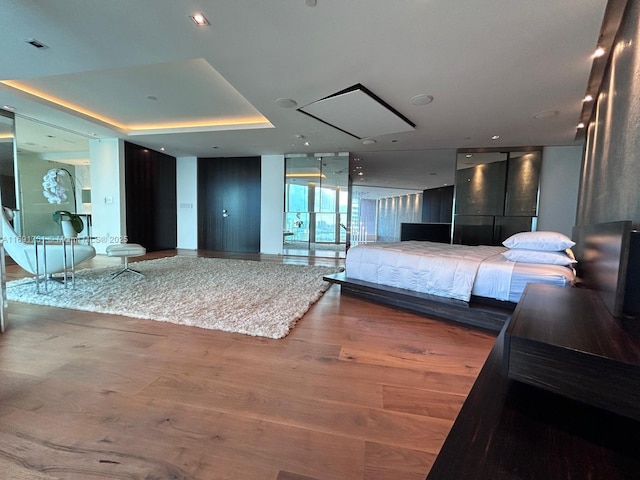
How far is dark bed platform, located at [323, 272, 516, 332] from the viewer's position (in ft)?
7.21

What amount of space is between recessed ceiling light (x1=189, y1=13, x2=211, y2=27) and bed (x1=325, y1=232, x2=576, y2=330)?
261 centimetres

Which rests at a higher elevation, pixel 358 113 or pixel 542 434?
pixel 358 113

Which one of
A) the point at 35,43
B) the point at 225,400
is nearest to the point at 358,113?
the point at 35,43

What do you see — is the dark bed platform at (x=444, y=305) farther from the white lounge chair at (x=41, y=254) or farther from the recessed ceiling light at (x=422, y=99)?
the white lounge chair at (x=41, y=254)

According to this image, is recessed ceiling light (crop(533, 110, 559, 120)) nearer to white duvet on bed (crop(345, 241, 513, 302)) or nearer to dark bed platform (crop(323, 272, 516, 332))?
white duvet on bed (crop(345, 241, 513, 302))

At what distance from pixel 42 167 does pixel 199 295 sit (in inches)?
245

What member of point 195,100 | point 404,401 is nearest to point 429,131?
point 195,100

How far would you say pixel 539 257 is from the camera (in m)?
2.27

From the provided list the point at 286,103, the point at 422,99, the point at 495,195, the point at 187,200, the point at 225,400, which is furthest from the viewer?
the point at 187,200

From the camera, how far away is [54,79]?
369cm

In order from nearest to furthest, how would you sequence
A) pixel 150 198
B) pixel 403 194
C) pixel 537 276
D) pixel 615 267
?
1. pixel 615 267
2. pixel 537 276
3. pixel 150 198
4. pixel 403 194

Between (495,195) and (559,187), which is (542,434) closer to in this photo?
(495,195)

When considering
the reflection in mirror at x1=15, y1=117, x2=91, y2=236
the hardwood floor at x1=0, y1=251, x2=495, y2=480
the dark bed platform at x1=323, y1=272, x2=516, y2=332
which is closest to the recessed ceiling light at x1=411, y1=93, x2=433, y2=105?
the dark bed platform at x1=323, y1=272, x2=516, y2=332

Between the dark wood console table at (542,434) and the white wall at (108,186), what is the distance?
279 inches
